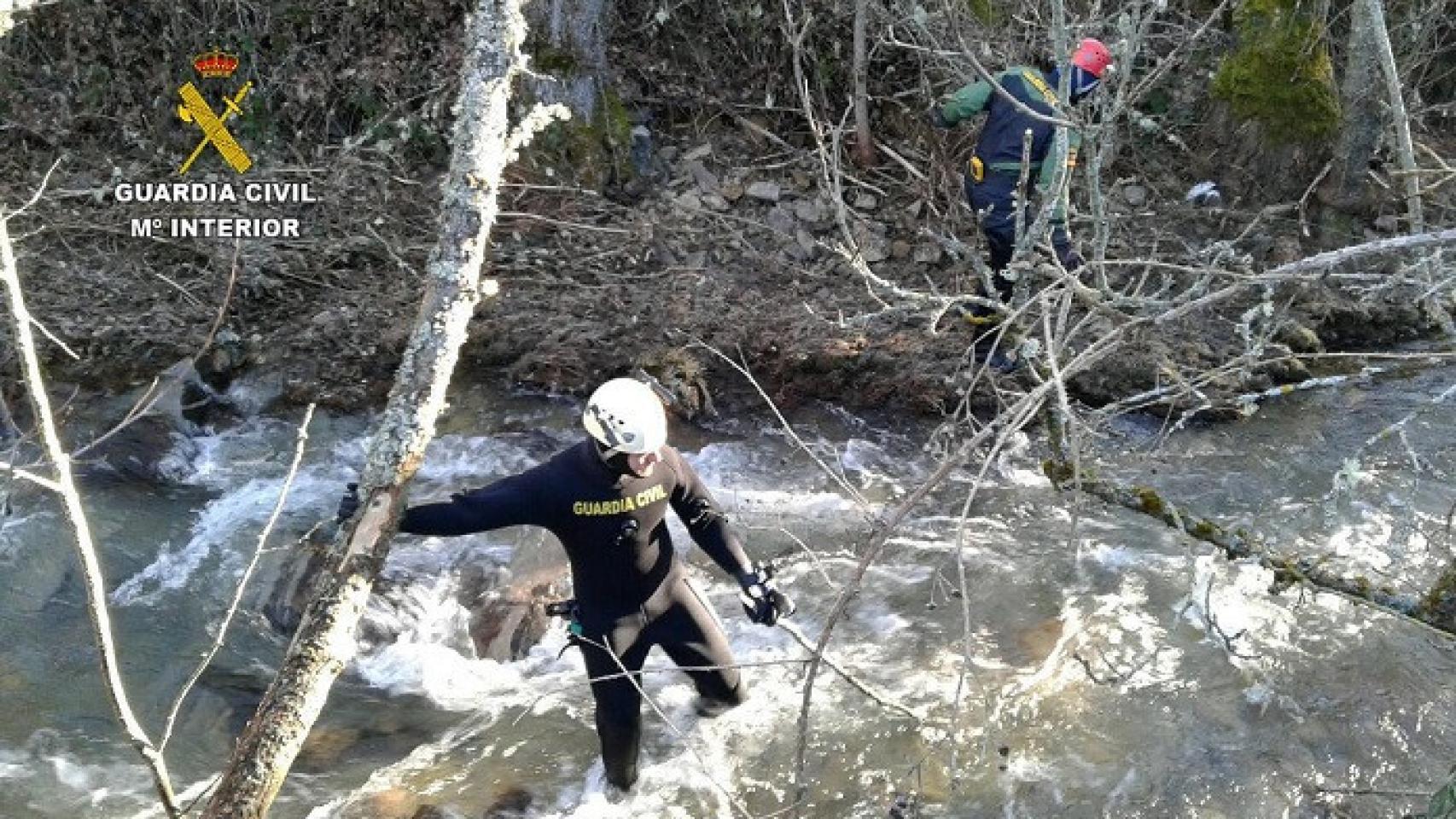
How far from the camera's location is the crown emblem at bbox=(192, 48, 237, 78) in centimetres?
1016

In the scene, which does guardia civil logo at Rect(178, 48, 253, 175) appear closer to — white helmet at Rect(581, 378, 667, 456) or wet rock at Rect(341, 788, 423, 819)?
wet rock at Rect(341, 788, 423, 819)

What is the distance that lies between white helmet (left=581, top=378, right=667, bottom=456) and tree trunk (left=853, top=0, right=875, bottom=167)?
5202mm

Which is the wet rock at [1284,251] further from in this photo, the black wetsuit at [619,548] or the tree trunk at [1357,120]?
the black wetsuit at [619,548]

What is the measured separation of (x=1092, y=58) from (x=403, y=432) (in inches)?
173

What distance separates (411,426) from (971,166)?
4341 mm

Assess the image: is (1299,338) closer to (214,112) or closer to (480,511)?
(480,511)

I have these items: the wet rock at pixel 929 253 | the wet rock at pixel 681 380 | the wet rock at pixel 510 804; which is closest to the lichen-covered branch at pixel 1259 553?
the wet rock at pixel 510 804

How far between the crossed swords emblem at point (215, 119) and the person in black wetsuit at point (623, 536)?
21.7ft

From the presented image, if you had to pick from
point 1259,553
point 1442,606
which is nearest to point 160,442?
point 1259,553

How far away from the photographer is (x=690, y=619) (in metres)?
5.00

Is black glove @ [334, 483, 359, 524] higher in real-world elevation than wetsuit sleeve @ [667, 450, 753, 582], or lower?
higher

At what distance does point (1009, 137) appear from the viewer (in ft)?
22.8

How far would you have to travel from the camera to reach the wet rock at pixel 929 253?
867 cm

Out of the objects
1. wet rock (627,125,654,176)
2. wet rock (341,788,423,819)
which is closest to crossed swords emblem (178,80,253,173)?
wet rock (627,125,654,176)
